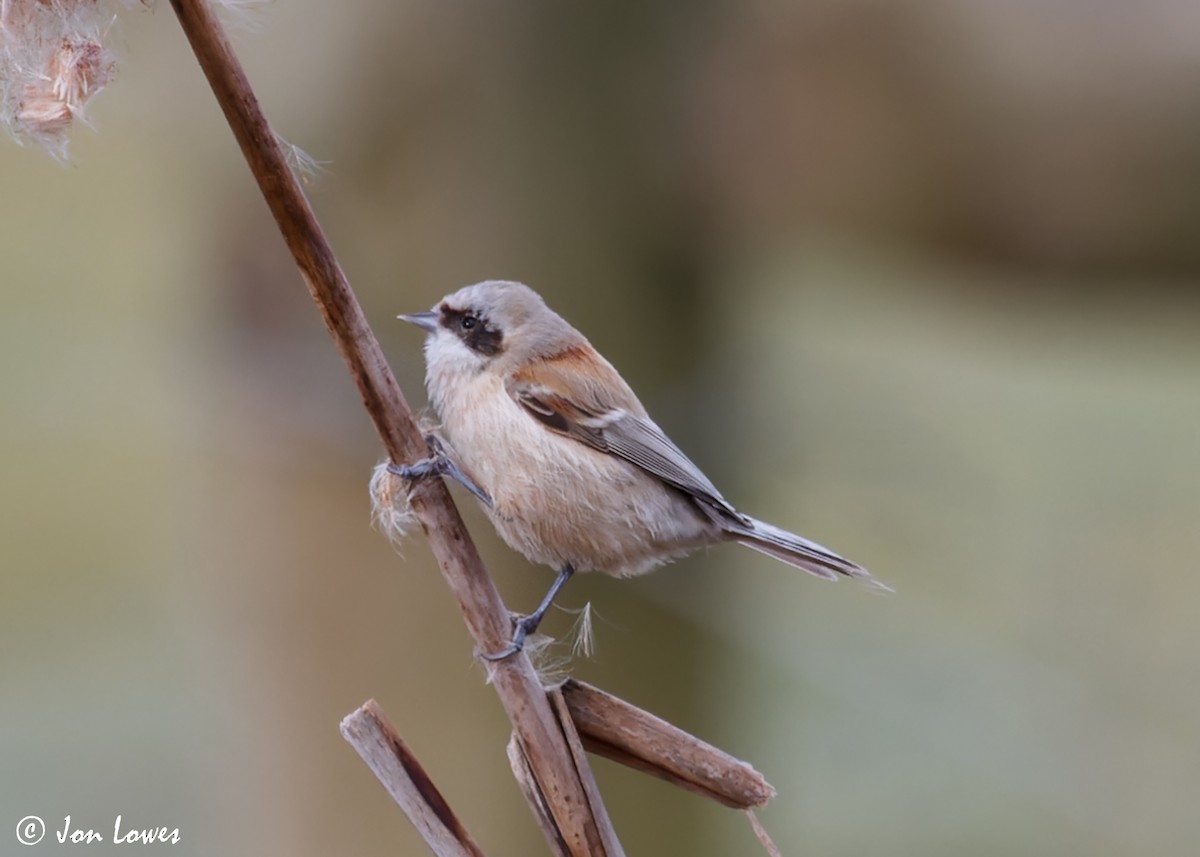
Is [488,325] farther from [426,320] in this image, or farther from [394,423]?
[394,423]

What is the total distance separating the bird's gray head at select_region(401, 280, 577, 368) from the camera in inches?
54.4

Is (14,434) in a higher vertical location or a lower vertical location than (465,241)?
lower

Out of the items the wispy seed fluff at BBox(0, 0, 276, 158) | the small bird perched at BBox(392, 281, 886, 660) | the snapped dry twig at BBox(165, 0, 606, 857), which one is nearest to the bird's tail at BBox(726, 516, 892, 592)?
the small bird perched at BBox(392, 281, 886, 660)

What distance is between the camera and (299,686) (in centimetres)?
226

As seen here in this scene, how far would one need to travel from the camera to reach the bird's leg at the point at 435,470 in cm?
85

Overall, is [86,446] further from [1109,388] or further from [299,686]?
[1109,388]

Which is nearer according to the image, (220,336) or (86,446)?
(220,336)

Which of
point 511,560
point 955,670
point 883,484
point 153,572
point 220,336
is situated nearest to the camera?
point 511,560

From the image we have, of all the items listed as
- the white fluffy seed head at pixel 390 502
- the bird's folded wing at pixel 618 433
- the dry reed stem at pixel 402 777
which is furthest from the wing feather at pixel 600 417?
the dry reed stem at pixel 402 777

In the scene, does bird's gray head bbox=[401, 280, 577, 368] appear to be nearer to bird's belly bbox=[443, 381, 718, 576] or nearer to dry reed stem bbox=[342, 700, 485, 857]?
bird's belly bbox=[443, 381, 718, 576]

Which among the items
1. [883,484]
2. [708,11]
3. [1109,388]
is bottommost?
[883,484]

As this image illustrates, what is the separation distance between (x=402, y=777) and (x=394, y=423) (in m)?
0.28

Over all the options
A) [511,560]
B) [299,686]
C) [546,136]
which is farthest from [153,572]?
[546,136]

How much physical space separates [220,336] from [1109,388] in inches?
115
